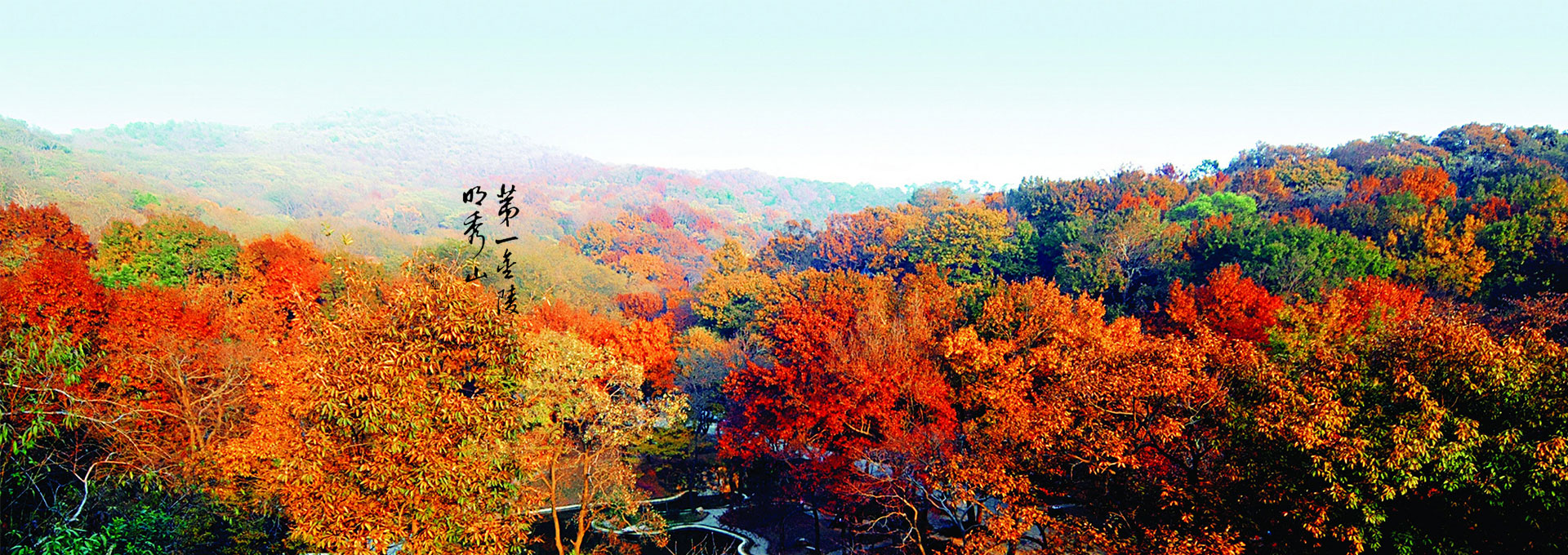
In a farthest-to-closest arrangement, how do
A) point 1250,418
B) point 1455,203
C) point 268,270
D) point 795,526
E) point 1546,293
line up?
point 1455,203 < point 268,270 < point 1546,293 < point 795,526 < point 1250,418

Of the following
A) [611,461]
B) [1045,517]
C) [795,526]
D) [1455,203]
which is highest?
[1455,203]

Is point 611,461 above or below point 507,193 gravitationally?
below

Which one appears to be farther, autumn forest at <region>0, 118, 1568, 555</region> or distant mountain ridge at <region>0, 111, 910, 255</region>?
distant mountain ridge at <region>0, 111, 910, 255</region>

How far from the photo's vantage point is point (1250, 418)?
1312 cm

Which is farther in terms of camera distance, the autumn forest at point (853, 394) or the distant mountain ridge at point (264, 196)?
the distant mountain ridge at point (264, 196)

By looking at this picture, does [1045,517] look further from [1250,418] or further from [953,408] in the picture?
[953,408]

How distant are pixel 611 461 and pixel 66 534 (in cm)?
1342

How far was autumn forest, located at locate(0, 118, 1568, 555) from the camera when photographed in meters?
10.6

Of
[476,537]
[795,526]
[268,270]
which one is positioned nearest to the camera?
[476,537]

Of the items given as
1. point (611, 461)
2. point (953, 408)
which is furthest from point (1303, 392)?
point (611, 461)

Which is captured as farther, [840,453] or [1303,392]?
[840,453]

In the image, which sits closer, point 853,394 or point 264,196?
point 853,394

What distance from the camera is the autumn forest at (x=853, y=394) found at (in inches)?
418

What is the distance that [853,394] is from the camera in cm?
2245
